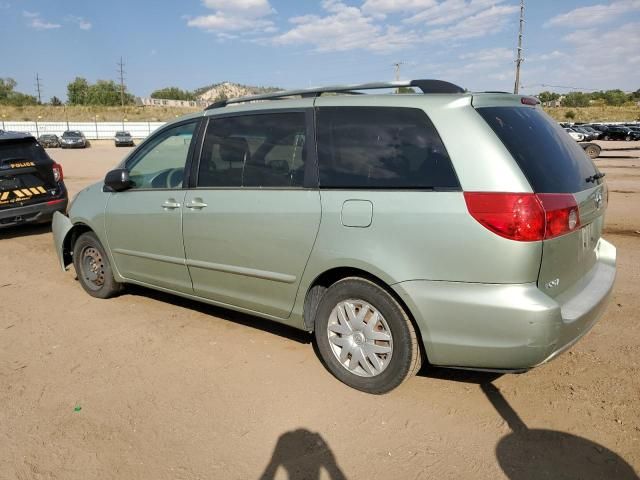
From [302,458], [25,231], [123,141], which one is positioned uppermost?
[123,141]

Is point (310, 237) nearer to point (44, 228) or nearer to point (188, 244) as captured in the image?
point (188, 244)

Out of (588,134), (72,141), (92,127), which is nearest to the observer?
(588,134)

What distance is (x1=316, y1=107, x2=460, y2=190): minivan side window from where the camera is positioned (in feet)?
9.51

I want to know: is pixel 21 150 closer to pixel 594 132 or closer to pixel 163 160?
pixel 163 160

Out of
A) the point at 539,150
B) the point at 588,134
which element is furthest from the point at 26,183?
the point at 588,134

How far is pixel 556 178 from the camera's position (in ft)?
9.29

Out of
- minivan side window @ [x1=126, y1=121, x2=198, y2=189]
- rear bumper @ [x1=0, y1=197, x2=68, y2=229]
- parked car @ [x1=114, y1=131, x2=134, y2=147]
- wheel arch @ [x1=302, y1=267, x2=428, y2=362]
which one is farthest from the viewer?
parked car @ [x1=114, y1=131, x2=134, y2=147]

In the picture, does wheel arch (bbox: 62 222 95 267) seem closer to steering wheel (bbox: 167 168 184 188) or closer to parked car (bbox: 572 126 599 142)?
steering wheel (bbox: 167 168 184 188)

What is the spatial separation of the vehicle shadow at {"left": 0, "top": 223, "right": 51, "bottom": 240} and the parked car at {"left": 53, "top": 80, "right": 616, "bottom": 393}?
5.79 meters

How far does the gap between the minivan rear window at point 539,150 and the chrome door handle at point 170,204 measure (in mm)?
2414

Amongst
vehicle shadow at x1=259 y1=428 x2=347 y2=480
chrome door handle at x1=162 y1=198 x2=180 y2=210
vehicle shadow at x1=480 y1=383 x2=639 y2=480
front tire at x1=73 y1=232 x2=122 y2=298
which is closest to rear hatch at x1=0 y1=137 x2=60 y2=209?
front tire at x1=73 y1=232 x2=122 y2=298

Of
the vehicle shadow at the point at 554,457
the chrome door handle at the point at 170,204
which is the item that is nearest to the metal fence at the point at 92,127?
the chrome door handle at the point at 170,204

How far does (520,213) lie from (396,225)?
0.66m

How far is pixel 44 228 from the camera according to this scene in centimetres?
925
